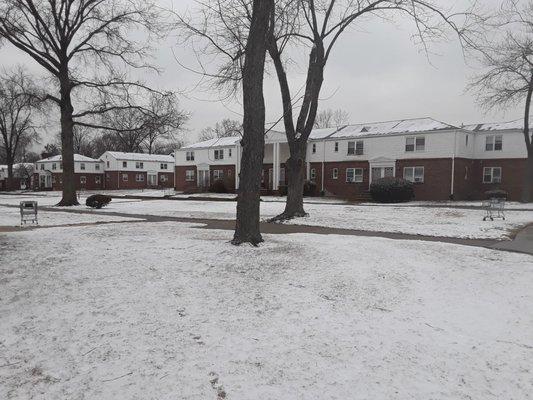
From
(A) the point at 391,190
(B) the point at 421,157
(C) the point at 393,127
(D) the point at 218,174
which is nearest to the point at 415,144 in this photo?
(B) the point at 421,157

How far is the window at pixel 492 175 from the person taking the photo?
35.2 m

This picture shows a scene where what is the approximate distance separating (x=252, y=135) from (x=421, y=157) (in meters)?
28.0

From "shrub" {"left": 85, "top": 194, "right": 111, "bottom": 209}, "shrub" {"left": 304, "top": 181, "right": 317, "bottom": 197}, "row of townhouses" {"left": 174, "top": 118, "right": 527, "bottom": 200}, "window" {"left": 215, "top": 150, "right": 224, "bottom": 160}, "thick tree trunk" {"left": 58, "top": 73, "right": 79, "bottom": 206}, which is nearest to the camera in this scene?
"shrub" {"left": 85, "top": 194, "right": 111, "bottom": 209}

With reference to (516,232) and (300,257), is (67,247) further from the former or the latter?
(516,232)

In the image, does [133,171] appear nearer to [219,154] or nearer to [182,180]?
[182,180]

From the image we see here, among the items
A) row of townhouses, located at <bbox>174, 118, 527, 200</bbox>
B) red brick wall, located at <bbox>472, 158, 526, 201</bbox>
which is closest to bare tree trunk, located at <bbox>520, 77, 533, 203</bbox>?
red brick wall, located at <bbox>472, 158, 526, 201</bbox>

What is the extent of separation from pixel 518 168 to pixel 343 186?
14152 millimetres

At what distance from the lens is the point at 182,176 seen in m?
52.7

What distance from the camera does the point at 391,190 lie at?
31906 millimetres

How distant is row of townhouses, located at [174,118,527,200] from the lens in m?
34.0

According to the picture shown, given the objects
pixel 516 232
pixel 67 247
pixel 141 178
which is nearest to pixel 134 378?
pixel 67 247

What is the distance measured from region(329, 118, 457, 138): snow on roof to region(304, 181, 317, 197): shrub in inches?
201

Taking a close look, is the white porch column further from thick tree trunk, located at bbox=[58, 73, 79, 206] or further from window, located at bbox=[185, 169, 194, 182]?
thick tree trunk, located at bbox=[58, 73, 79, 206]

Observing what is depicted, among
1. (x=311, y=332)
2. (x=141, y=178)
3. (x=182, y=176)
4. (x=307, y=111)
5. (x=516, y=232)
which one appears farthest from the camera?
(x=141, y=178)
